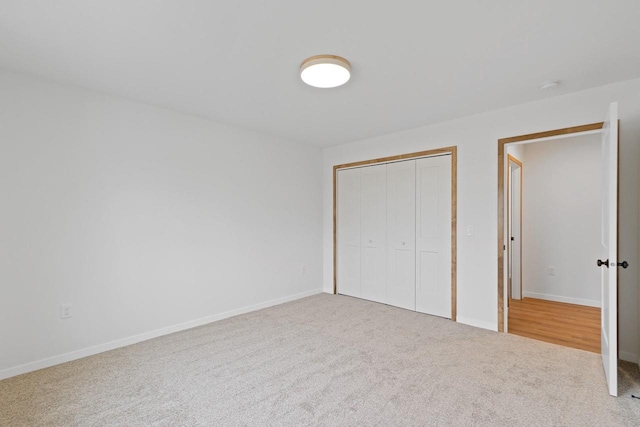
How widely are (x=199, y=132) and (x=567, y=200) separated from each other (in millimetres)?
4992

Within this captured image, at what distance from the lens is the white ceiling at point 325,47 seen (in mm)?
1736

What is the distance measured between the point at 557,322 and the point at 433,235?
1.68 m

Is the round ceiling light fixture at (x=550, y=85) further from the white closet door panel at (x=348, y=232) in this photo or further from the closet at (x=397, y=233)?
the white closet door panel at (x=348, y=232)

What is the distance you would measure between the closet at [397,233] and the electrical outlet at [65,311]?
3.36 meters

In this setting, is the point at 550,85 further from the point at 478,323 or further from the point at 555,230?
the point at 555,230

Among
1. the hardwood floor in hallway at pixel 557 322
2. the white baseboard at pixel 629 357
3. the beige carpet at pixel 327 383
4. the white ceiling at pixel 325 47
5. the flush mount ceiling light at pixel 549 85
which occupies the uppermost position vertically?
the white ceiling at pixel 325 47

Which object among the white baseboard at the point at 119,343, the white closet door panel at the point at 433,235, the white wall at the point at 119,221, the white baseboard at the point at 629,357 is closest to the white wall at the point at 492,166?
the white baseboard at the point at 629,357

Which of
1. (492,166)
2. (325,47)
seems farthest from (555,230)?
(325,47)

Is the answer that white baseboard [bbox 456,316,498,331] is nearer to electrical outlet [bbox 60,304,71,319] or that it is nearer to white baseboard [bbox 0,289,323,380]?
white baseboard [bbox 0,289,323,380]

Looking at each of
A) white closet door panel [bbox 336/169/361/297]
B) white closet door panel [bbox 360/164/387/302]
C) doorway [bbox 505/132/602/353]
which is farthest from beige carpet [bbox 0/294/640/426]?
white closet door panel [bbox 336/169/361/297]

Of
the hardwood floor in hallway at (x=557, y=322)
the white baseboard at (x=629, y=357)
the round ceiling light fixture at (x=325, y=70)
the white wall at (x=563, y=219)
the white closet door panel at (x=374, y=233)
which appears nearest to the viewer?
the round ceiling light fixture at (x=325, y=70)

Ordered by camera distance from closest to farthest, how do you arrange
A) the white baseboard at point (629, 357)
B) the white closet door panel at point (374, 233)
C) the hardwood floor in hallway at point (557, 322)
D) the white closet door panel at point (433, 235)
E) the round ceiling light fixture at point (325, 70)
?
the round ceiling light fixture at point (325, 70), the white baseboard at point (629, 357), the hardwood floor in hallway at point (557, 322), the white closet door panel at point (433, 235), the white closet door panel at point (374, 233)

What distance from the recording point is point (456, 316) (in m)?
3.63

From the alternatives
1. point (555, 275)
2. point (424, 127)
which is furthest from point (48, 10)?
point (555, 275)
